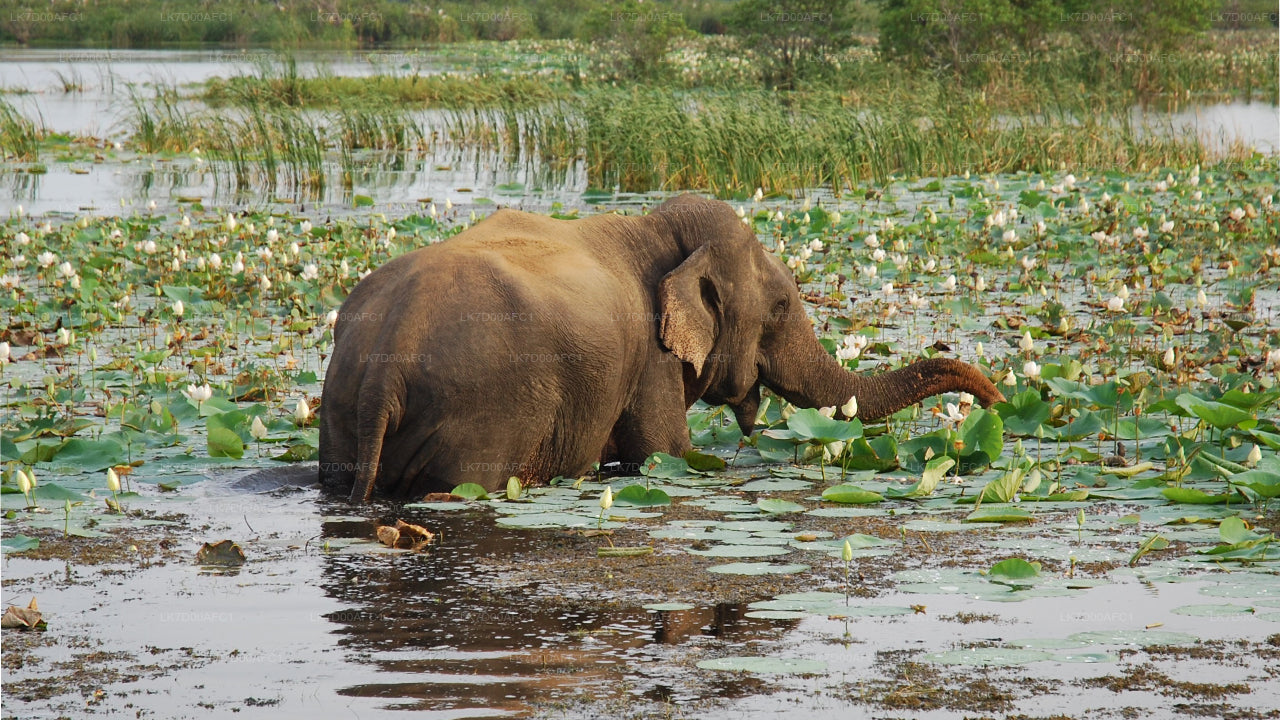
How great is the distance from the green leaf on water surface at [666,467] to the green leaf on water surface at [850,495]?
0.85m

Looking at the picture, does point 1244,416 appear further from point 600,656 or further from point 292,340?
point 292,340

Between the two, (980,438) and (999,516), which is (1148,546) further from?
(980,438)

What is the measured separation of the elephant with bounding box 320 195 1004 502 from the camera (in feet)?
20.0

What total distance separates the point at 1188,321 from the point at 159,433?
6.93 metres

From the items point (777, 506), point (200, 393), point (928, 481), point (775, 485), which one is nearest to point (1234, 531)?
point (928, 481)

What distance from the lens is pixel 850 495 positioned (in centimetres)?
613

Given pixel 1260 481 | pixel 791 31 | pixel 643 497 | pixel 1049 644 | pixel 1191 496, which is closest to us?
pixel 1049 644

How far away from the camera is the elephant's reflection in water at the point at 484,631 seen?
4.03m

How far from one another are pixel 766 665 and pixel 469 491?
7.33ft

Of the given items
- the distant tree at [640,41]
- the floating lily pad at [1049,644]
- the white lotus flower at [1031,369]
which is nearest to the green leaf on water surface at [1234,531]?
the floating lily pad at [1049,644]

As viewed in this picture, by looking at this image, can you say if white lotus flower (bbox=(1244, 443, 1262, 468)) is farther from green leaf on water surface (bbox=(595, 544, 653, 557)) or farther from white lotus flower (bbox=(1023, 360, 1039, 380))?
green leaf on water surface (bbox=(595, 544, 653, 557))

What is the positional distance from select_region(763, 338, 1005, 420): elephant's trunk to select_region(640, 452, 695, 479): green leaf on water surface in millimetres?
1093

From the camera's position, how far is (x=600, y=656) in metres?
4.28

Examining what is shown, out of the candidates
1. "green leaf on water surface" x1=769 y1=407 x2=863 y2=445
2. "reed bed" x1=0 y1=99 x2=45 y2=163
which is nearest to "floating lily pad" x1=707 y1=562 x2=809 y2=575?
"green leaf on water surface" x1=769 y1=407 x2=863 y2=445
